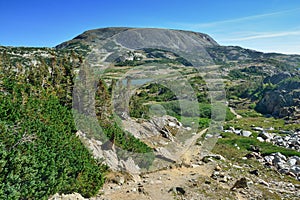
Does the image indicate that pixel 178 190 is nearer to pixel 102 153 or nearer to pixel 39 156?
pixel 102 153

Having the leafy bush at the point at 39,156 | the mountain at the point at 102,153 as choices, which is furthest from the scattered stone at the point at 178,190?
the leafy bush at the point at 39,156

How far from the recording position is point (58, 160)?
1345 centimetres

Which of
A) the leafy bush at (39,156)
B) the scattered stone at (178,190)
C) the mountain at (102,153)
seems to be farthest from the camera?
the scattered stone at (178,190)

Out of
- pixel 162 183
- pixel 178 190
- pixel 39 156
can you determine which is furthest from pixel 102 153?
pixel 39 156

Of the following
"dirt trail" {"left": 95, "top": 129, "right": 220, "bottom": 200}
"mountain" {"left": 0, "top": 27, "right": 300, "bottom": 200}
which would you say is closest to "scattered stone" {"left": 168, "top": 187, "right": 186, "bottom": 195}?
"mountain" {"left": 0, "top": 27, "right": 300, "bottom": 200}

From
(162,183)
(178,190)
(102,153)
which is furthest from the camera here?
(102,153)

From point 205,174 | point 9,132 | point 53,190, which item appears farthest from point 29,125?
point 205,174

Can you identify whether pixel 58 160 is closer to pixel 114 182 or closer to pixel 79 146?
pixel 79 146

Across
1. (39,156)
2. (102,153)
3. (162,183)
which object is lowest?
(162,183)

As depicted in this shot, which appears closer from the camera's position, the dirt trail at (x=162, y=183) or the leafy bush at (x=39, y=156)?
the leafy bush at (x=39, y=156)

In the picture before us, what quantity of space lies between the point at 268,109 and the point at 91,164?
3220 inches

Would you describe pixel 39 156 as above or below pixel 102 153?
above

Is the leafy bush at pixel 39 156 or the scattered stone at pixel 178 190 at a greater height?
the leafy bush at pixel 39 156

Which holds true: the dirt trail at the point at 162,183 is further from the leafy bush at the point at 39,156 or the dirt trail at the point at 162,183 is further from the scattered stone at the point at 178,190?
the leafy bush at the point at 39,156
